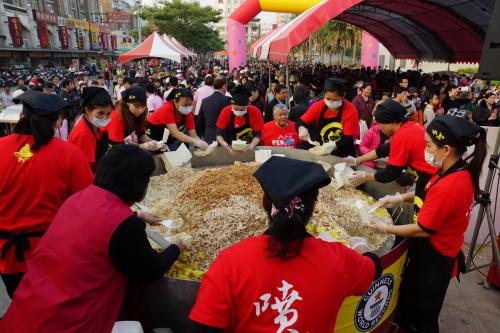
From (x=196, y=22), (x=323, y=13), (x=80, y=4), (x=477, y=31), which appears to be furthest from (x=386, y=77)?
(x=80, y=4)

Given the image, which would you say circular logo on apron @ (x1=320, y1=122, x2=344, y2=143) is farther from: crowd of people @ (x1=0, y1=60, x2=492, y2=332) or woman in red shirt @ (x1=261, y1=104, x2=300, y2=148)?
woman in red shirt @ (x1=261, y1=104, x2=300, y2=148)

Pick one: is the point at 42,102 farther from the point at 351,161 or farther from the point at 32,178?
the point at 351,161

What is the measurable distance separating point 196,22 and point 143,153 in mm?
33171

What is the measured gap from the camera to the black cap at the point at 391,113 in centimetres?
293

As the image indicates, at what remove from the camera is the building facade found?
29953 millimetres

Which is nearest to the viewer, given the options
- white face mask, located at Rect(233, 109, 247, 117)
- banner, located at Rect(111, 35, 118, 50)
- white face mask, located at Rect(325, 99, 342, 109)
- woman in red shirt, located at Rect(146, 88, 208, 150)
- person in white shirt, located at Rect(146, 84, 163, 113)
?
white face mask, located at Rect(325, 99, 342, 109)

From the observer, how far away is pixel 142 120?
3643 millimetres

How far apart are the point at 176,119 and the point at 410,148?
8.57ft

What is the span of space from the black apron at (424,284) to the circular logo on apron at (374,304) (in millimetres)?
234

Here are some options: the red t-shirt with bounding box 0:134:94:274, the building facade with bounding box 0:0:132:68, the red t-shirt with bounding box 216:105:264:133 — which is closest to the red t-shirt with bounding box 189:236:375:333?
the red t-shirt with bounding box 0:134:94:274

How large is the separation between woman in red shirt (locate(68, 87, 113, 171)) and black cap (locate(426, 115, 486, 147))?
2380 mm

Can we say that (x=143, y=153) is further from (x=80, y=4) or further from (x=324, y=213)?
(x=80, y=4)

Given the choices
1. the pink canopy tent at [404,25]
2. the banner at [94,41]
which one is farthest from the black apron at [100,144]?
the banner at [94,41]

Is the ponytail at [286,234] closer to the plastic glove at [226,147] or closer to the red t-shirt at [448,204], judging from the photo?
the red t-shirt at [448,204]
